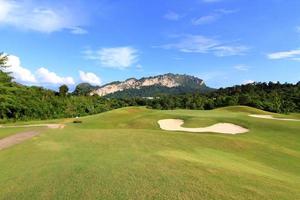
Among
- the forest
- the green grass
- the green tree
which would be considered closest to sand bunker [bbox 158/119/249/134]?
the green grass

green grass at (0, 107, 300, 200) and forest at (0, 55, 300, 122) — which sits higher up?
forest at (0, 55, 300, 122)

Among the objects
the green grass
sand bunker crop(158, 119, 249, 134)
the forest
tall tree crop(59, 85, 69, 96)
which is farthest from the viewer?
tall tree crop(59, 85, 69, 96)

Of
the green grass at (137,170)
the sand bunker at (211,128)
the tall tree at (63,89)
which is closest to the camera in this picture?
the green grass at (137,170)

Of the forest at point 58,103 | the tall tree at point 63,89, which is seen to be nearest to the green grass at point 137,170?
the forest at point 58,103

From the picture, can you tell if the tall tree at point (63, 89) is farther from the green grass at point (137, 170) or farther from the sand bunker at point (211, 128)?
the green grass at point (137, 170)

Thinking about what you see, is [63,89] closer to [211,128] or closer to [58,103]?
[58,103]

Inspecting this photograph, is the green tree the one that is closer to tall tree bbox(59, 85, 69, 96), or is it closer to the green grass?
tall tree bbox(59, 85, 69, 96)

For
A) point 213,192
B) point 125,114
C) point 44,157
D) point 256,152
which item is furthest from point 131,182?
point 125,114

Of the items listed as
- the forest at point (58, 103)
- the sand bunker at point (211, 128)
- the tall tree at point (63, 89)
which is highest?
the tall tree at point (63, 89)

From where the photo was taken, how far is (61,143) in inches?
656

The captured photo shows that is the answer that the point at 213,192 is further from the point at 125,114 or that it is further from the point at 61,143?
the point at 125,114

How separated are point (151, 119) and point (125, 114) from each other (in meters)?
7.83

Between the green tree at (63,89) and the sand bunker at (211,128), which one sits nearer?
the sand bunker at (211,128)

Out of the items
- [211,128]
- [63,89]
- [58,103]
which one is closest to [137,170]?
[211,128]
